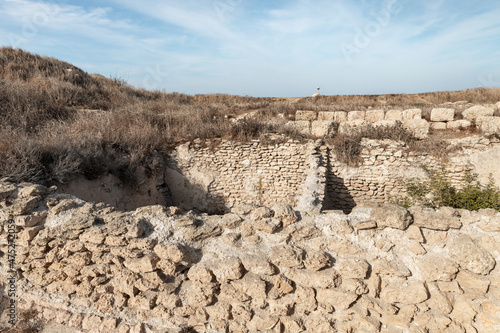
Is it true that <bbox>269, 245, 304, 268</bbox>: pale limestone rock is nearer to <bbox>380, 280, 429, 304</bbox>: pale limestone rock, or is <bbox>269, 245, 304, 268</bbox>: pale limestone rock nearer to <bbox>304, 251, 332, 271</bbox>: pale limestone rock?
<bbox>304, 251, 332, 271</bbox>: pale limestone rock

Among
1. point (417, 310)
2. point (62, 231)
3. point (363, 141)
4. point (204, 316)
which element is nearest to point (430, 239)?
point (417, 310)

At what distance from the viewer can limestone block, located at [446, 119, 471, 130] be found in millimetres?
7812

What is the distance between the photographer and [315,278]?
2.44 meters

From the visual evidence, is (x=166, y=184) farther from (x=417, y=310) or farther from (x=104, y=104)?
(x=104, y=104)

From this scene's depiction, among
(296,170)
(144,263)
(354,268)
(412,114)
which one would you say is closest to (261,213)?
(354,268)

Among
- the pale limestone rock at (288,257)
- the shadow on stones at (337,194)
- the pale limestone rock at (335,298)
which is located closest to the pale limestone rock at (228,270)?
the pale limestone rock at (288,257)

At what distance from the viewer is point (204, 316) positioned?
2.54m

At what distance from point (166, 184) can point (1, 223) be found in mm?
3850

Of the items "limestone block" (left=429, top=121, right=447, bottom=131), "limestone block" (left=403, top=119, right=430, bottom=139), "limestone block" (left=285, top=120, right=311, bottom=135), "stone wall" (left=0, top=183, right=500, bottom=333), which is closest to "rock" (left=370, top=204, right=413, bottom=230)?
"stone wall" (left=0, top=183, right=500, bottom=333)

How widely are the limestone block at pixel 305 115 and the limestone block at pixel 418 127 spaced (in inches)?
112

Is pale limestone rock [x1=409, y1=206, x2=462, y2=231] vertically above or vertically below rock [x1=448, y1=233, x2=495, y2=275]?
above

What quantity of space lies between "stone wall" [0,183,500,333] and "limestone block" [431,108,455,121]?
7051 millimetres

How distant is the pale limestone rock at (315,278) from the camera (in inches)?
94.9

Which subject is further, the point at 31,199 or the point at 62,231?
the point at 31,199
